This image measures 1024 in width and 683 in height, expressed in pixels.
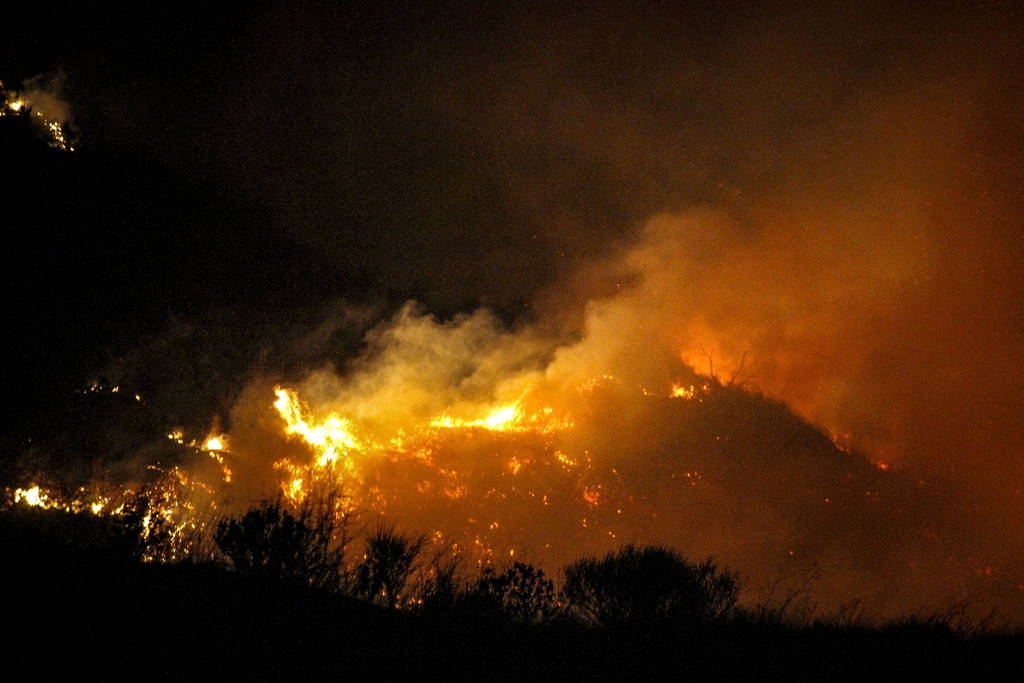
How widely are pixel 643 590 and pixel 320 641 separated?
709cm

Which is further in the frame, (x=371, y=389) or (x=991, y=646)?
(x=371, y=389)

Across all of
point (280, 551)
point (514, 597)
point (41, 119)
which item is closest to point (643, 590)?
point (514, 597)

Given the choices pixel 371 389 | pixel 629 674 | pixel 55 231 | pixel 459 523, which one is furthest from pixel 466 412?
pixel 629 674

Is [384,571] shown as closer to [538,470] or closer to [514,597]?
[514,597]

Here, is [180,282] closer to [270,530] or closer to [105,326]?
[105,326]

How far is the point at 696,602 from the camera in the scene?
34.9ft

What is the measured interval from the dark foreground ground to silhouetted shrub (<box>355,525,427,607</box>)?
3.51ft

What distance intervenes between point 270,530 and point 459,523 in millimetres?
19738

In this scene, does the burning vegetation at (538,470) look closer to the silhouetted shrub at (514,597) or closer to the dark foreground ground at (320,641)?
the silhouetted shrub at (514,597)

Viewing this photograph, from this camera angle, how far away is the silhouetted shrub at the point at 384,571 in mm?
7863

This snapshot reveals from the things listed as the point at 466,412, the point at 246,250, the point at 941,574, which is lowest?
the point at 941,574

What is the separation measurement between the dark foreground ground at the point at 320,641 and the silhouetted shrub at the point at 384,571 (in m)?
1.07

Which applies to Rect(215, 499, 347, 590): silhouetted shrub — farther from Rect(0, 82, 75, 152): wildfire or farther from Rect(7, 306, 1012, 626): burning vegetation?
Rect(0, 82, 75, 152): wildfire

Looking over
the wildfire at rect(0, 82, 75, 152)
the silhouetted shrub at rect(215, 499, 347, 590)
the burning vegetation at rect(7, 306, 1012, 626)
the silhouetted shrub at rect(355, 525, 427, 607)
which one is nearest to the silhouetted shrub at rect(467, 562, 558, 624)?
the silhouetted shrub at rect(355, 525, 427, 607)
